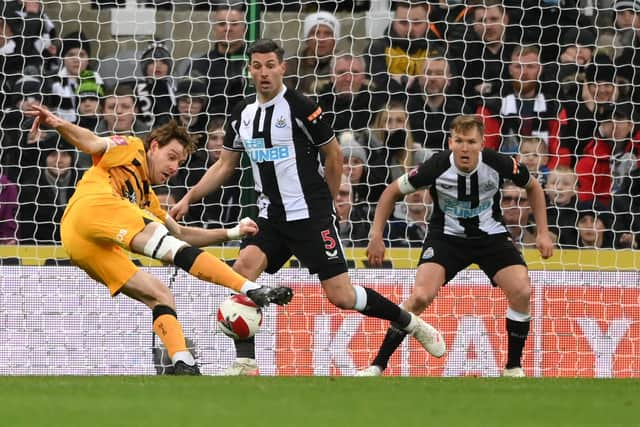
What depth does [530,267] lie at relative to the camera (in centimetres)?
997

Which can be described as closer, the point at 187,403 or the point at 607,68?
the point at 187,403

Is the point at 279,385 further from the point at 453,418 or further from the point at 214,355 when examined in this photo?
the point at 214,355

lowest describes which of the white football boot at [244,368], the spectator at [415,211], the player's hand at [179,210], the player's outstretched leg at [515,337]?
the white football boot at [244,368]

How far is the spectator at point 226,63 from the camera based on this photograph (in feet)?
34.1

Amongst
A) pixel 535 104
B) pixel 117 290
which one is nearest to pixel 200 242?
pixel 117 290

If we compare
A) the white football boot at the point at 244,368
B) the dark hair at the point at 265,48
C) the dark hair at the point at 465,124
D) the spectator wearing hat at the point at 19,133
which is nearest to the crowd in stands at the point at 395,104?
the spectator wearing hat at the point at 19,133

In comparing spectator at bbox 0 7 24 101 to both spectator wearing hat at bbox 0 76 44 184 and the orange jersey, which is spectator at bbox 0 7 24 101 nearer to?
spectator wearing hat at bbox 0 76 44 184

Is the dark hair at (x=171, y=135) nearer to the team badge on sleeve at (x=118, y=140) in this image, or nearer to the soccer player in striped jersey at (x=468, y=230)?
the team badge on sleeve at (x=118, y=140)

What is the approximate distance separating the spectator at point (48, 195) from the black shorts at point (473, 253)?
126 inches

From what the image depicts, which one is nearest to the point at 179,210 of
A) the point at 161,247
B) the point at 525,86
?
the point at 161,247

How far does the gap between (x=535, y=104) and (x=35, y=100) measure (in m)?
4.10

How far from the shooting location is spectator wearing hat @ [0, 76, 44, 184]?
10391 mm

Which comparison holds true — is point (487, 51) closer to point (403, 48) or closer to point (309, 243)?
point (403, 48)

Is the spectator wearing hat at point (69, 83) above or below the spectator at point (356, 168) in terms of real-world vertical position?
above
